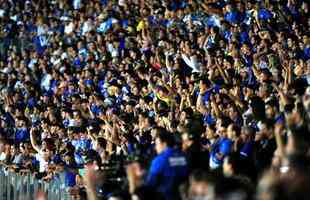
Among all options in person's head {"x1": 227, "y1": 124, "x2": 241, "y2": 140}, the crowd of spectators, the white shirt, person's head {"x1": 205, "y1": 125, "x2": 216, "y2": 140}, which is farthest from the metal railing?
person's head {"x1": 227, "y1": 124, "x2": 241, "y2": 140}

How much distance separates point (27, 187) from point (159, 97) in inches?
147

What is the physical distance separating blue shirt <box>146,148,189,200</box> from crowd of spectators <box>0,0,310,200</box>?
13mm

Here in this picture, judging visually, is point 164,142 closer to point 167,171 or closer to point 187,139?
point 167,171

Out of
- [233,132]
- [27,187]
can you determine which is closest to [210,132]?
[233,132]

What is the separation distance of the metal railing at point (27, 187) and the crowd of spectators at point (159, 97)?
50cm

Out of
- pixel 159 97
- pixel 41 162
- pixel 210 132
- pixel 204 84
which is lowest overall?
pixel 41 162

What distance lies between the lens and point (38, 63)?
68.5 feet

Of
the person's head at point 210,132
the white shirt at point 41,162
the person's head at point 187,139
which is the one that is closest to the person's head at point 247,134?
the person's head at point 187,139

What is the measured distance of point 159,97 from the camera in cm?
1530

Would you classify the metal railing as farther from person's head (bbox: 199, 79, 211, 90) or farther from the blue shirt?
the blue shirt

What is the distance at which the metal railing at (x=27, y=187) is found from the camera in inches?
475

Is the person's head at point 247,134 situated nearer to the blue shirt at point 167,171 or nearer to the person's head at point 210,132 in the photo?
the person's head at point 210,132

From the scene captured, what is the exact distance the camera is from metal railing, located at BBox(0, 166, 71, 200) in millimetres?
12062

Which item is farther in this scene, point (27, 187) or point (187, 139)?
point (27, 187)
